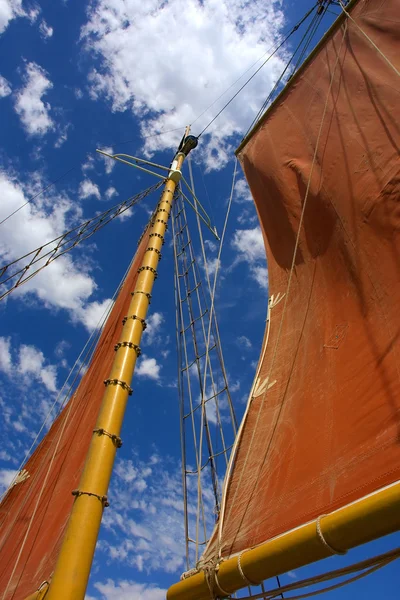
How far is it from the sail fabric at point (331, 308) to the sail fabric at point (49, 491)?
1680mm

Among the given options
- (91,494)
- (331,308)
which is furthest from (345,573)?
(331,308)

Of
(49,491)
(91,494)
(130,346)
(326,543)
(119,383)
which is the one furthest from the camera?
(130,346)

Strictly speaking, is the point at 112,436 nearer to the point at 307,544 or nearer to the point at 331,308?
the point at 307,544

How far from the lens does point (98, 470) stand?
3.79 metres

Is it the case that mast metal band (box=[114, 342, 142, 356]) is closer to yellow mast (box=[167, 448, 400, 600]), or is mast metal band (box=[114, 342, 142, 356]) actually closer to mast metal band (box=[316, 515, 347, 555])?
yellow mast (box=[167, 448, 400, 600])

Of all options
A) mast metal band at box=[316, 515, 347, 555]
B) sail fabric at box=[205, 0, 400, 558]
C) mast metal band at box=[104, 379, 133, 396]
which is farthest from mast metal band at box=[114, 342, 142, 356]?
mast metal band at box=[316, 515, 347, 555]

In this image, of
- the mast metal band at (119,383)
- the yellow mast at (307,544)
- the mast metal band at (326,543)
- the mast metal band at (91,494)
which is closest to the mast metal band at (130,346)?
the mast metal band at (119,383)

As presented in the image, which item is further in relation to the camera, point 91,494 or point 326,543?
point 91,494

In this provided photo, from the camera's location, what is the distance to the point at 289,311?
547 cm

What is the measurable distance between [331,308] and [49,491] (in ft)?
12.5

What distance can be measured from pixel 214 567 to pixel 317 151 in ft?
18.6

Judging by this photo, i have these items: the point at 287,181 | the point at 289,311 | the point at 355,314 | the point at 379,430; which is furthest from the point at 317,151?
the point at 379,430

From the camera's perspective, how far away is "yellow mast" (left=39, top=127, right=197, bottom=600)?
10.0 feet

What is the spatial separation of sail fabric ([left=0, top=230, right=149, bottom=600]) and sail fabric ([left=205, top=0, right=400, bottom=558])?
1.68m
